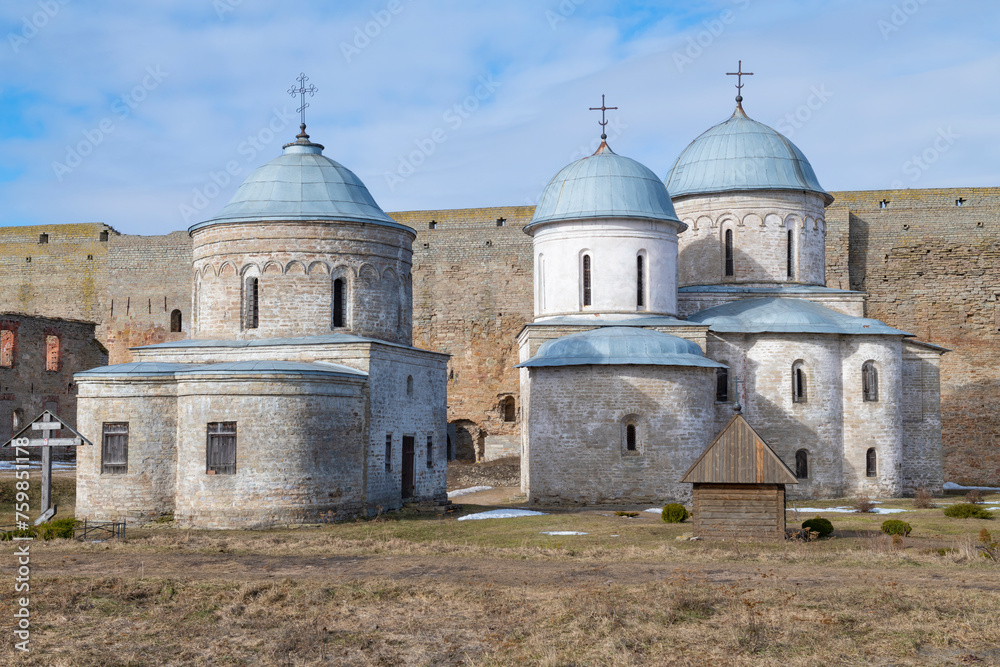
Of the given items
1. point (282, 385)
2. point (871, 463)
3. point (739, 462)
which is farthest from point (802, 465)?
point (282, 385)

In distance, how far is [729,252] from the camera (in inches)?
1227

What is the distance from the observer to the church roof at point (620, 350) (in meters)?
24.6

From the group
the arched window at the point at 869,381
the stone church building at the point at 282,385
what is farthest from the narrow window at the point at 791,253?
the stone church building at the point at 282,385

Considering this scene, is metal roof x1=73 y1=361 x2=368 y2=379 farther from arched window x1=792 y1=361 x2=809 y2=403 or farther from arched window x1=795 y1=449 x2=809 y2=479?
arched window x1=795 y1=449 x2=809 y2=479

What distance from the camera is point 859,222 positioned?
1545 inches

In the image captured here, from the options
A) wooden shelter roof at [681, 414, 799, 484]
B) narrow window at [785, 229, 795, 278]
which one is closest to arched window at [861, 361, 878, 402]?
narrow window at [785, 229, 795, 278]

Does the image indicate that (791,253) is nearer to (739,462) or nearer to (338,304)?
(338,304)

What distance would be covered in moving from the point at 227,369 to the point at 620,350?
907 cm

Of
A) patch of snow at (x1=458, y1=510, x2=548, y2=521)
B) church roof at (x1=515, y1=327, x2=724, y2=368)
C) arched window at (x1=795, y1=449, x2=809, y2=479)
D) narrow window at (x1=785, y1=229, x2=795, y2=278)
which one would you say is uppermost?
narrow window at (x1=785, y1=229, x2=795, y2=278)

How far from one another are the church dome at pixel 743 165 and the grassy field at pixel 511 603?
51.0ft

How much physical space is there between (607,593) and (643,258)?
16399 millimetres

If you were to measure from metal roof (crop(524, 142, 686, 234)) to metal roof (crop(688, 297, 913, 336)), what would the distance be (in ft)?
9.19

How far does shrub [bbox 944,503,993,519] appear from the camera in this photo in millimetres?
22094

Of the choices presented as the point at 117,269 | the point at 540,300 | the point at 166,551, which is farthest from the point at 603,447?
the point at 117,269
